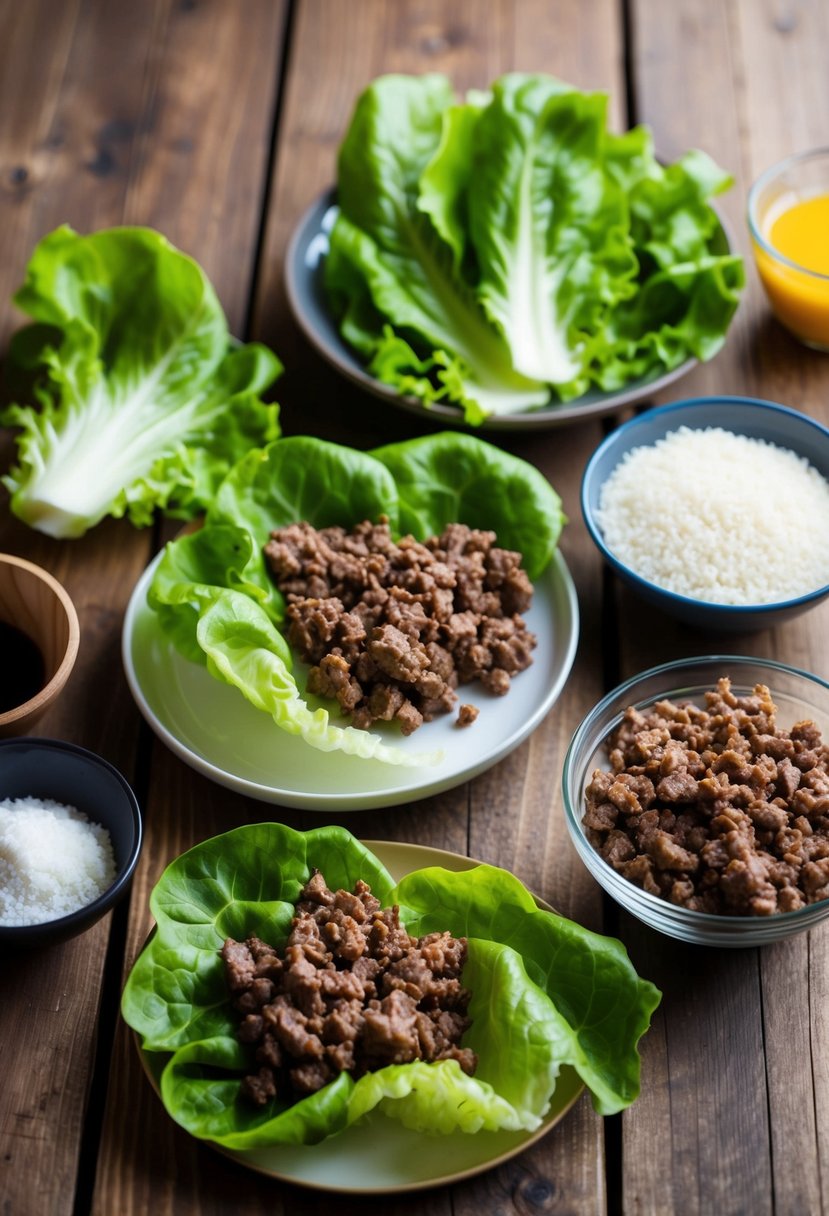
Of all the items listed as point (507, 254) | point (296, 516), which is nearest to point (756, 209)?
point (507, 254)

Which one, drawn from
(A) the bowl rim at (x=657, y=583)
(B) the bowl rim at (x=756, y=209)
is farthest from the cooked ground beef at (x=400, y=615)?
(B) the bowl rim at (x=756, y=209)

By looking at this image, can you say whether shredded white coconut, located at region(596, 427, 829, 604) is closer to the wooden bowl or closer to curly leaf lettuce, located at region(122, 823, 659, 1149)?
curly leaf lettuce, located at region(122, 823, 659, 1149)

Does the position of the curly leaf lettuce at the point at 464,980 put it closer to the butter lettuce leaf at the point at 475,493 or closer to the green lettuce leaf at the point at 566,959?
the green lettuce leaf at the point at 566,959

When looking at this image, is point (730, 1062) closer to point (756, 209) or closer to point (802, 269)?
point (802, 269)

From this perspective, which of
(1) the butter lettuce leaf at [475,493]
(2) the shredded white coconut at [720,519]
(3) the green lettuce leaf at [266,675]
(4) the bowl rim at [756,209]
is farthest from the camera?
(4) the bowl rim at [756,209]

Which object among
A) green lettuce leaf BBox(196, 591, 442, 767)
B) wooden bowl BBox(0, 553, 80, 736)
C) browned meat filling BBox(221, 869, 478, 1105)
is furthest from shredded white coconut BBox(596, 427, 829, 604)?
wooden bowl BBox(0, 553, 80, 736)

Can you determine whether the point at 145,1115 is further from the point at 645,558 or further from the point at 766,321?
the point at 766,321
